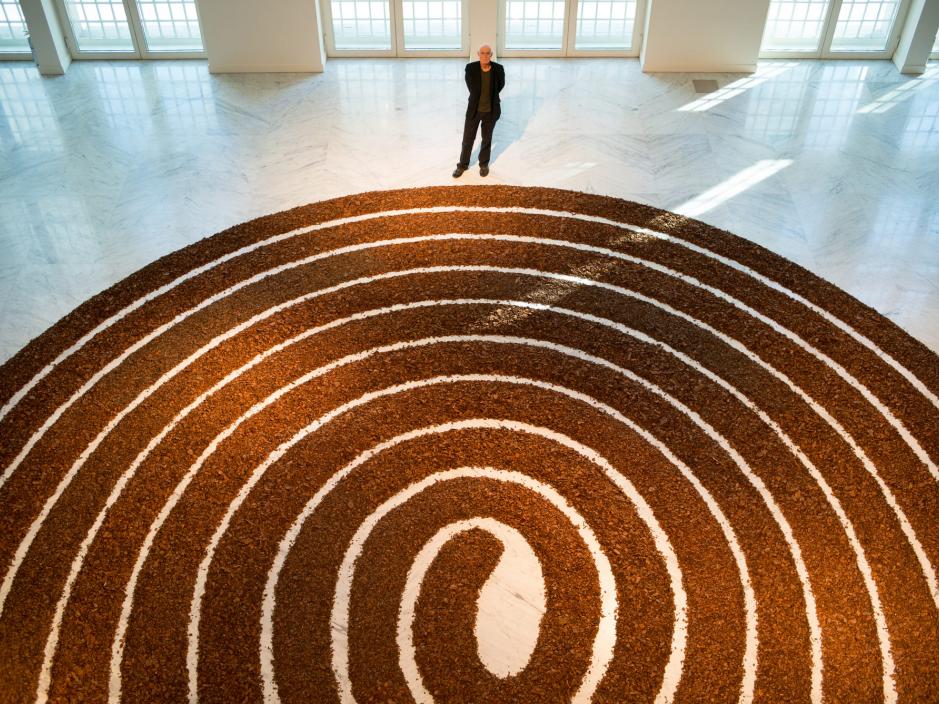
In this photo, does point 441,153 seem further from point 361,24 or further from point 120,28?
point 120,28

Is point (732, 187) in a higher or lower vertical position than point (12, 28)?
lower

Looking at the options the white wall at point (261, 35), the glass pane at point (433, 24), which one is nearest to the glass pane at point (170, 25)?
the white wall at point (261, 35)

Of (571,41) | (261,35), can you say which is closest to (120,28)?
(261,35)

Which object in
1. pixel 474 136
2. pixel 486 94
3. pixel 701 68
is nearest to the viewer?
pixel 486 94

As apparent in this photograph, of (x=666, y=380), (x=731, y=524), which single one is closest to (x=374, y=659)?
(x=731, y=524)

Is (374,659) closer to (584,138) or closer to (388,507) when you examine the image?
(388,507)

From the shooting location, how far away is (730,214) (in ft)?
28.7

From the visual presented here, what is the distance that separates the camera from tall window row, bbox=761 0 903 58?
1189 centimetres

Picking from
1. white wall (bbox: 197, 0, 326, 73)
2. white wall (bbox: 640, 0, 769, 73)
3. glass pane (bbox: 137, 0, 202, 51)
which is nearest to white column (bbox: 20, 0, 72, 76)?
glass pane (bbox: 137, 0, 202, 51)

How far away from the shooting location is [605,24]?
39.5ft

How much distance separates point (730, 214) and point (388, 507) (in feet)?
16.0

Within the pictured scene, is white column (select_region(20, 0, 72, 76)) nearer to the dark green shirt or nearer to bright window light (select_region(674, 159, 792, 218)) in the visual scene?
the dark green shirt

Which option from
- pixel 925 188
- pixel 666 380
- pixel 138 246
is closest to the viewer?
pixel 666 380

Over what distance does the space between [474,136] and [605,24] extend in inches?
164
